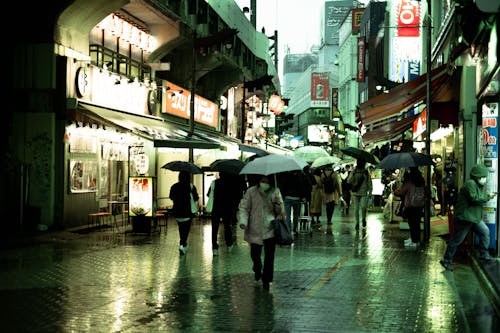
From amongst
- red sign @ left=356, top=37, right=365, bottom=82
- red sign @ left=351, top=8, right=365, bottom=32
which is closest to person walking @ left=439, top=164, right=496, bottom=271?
red sign @ left=356, top=37, right=365, bottom=82

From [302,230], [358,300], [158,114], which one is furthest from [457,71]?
[158,114]

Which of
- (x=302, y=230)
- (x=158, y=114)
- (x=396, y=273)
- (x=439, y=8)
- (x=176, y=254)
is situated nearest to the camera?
(x=396, y=273)

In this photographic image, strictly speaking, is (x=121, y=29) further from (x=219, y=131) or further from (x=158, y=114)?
(x=219, y=131)

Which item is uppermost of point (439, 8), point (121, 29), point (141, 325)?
point (439, 8)

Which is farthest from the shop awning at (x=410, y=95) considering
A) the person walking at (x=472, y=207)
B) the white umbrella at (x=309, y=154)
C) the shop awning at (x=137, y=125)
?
the person walking at (x=472, y=207)

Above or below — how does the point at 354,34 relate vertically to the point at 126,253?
above

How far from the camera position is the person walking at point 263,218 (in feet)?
36.6

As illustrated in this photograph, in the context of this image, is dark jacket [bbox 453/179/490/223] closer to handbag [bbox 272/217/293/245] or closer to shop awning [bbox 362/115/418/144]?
handbag [bbox 272/217/293/245]

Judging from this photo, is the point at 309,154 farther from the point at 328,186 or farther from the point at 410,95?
the point at 410,95

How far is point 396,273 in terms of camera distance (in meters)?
13.1

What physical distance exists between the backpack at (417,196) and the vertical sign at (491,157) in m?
2.57

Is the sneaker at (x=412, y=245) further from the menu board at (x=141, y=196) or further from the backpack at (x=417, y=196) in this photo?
the menu board at (x=141, y=196)

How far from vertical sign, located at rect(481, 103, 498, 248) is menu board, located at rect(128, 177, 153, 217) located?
8.89 meters

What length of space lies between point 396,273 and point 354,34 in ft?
287
